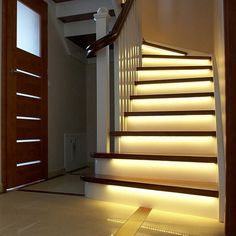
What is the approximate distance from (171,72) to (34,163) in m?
1.74

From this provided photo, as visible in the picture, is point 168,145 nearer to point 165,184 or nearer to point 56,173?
point 165,184

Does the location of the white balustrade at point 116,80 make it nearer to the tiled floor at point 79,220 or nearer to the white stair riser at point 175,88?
the white stair riser at point 175,88

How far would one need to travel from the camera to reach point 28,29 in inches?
125

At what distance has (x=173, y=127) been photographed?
2.44 metres

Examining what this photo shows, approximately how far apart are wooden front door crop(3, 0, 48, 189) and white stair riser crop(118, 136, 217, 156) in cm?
110

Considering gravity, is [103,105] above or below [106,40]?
below

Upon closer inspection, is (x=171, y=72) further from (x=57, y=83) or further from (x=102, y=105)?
(x=57, y=83)

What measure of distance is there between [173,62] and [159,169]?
166 cm

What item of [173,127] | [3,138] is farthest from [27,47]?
[173,127]

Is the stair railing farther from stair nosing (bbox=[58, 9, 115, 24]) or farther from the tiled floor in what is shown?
stair nosing (bbox=[58, 9, 115, 24])

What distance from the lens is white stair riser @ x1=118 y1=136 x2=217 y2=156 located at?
2141 mm

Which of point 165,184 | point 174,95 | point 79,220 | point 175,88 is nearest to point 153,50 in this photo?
point 175,88

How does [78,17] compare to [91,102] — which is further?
[91,102]

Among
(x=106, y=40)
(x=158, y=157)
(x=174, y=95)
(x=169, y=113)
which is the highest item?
(x=106, y=40)
